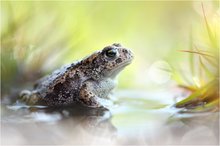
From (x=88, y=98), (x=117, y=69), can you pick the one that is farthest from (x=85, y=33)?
(x=88, y=98)

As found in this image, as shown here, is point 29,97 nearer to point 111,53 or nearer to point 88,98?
point 88,98

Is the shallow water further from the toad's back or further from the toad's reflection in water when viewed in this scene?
the toad's back

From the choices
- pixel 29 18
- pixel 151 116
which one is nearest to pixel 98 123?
pixel 151 116

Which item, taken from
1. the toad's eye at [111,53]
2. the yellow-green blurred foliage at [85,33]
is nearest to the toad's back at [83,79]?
→ the toad's eye at [111,53]

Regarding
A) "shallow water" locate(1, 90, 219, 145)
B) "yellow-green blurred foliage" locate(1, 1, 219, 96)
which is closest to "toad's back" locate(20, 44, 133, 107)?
"shallow water" locate(1, 90, 219, 145)

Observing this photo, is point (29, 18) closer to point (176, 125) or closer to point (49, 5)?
point (49, 5)

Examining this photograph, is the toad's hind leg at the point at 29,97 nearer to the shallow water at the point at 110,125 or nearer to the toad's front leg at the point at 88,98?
the shallow water at the point at 110,125
